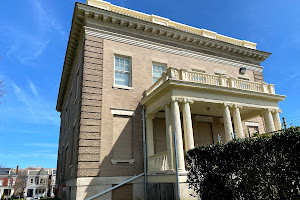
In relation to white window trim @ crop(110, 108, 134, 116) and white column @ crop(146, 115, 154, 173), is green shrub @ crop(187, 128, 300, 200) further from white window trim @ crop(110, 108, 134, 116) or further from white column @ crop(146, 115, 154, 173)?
white window trim @ crop(110, 108, 134, 116)

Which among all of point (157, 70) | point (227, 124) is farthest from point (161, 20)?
point (227, 124)

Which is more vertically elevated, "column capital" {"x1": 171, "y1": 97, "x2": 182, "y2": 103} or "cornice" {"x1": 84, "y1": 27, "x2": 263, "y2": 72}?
"cornice" {"x1": 84, "y1": 27, "x2": 263, "y2": 72}

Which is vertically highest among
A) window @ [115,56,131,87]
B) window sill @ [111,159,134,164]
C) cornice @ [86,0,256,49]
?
cornice @ [86,0,256,49]

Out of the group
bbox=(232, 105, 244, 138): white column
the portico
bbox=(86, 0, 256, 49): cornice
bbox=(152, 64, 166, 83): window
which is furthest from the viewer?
bbox=(152, 64, 166, 83): window

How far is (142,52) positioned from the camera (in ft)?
54.1

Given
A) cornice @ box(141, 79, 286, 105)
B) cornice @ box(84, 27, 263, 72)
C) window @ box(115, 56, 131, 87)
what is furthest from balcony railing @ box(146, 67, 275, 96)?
cornice @ box(84, 27, 263, 72)

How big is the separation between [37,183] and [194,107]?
9878 cm

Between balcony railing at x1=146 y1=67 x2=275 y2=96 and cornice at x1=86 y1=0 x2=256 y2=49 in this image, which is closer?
balcony railing at x1=146 y1=67 x2=275 y2=96

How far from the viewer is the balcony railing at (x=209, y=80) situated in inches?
498

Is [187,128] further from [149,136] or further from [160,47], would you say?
[160,47]

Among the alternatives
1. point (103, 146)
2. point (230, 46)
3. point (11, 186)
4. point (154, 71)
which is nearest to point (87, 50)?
point (154, 71)

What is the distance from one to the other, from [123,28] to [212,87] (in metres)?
7.85

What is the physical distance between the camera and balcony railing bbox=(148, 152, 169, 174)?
11.9 m

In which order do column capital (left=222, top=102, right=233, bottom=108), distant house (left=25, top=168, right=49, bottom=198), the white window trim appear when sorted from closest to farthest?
1. column capital (left=222, top=102, right=233, bottom=108)
2. the white window trim
3. distant house (left=25, top=168, right=49, bottom=198)
